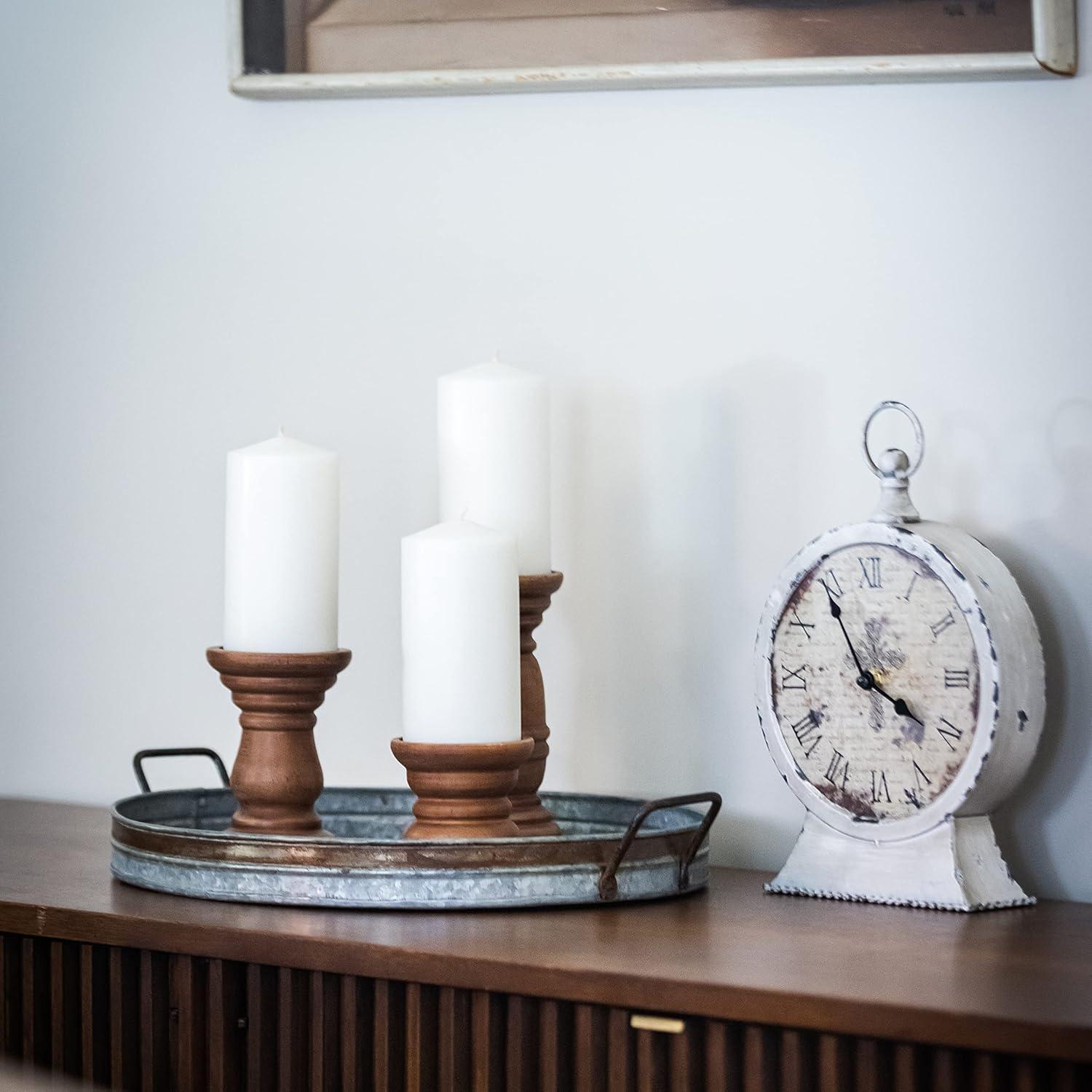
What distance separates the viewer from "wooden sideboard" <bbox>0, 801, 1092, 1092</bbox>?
0.67 meters

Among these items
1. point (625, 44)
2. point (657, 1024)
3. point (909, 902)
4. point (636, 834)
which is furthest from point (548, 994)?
point (625, 44)

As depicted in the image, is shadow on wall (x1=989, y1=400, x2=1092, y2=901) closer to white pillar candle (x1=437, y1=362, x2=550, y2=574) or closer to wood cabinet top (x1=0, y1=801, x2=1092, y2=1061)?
wood cabinet top (x1=0, y1=801, x2=1092, y2=1061)

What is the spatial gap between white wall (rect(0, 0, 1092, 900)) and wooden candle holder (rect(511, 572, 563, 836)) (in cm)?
14

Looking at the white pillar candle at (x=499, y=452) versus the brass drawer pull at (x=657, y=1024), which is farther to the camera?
the white pillar candle at (x=499, y=452)

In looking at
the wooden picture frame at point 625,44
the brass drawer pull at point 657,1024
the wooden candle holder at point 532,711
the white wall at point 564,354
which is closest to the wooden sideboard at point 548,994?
the brass drawer pull at point 657,1024

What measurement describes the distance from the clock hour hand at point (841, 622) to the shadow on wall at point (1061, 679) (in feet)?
0.49

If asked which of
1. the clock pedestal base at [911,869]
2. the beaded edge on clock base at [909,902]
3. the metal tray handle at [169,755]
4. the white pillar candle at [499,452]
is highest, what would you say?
the white pillar candle at [499,452]

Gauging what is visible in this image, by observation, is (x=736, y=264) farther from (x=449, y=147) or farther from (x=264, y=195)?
(x=264, y=195)

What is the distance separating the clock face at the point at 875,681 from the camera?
0.88m

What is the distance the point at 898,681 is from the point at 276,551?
410 millimetres

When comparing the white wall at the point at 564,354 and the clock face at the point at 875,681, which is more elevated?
the white wall at the point at 564,354

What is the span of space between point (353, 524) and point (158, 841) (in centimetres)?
39

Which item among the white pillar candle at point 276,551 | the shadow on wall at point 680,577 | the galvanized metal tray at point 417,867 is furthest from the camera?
the shadow on wall at point 680,577

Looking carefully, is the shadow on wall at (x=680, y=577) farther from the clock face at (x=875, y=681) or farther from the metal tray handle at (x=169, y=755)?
the metal tray handle at (x=169, y=755)
